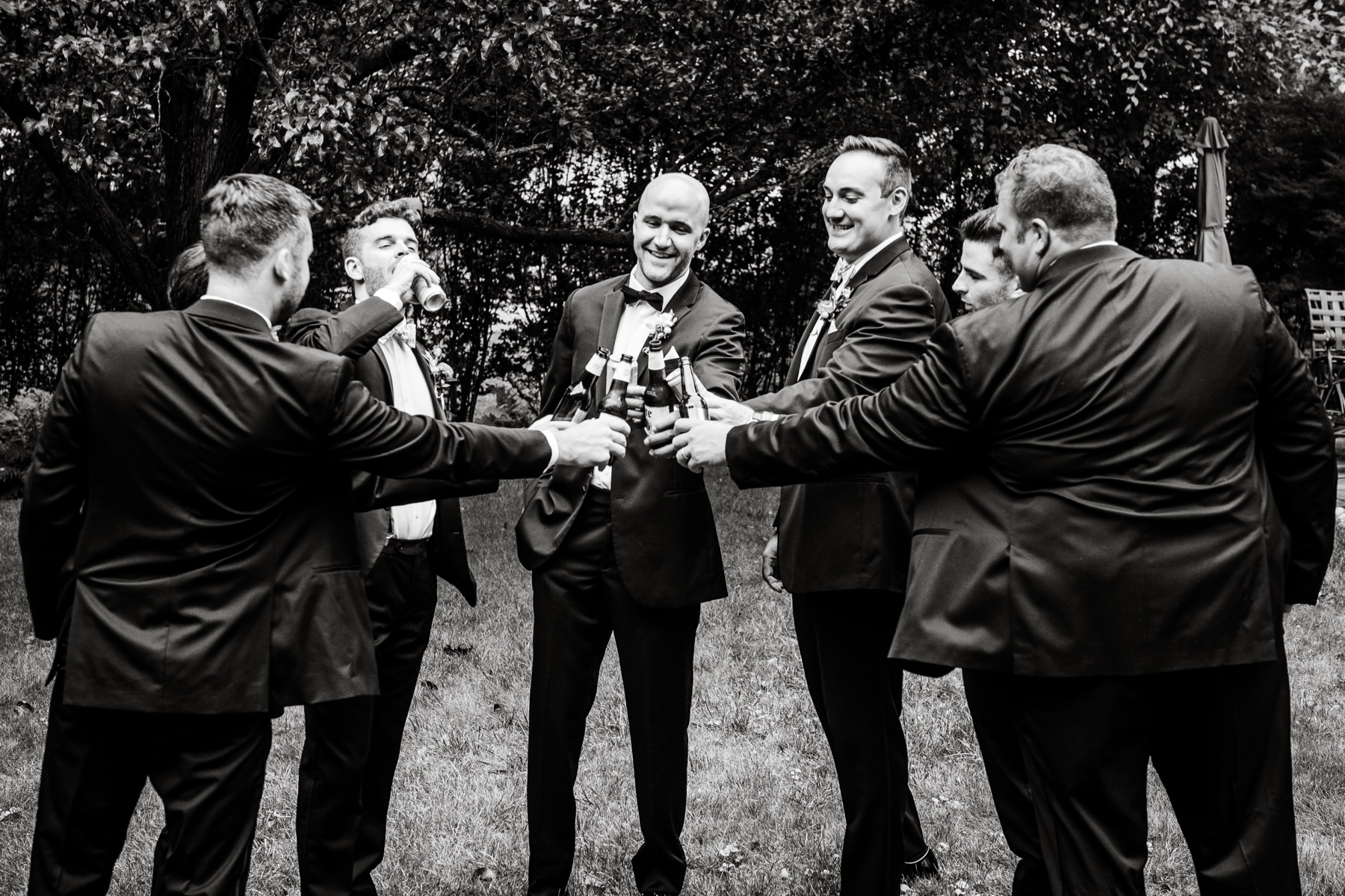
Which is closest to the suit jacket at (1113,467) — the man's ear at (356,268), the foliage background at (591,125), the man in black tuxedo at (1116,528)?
the man in black tuxedo at (1116,528)

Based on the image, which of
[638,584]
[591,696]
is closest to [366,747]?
[591,696]

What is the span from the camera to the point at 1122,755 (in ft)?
10.1

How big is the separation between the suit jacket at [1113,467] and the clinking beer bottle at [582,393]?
1.37 m

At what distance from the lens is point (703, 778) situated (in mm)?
5305

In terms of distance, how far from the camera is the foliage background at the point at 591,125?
23.8ft

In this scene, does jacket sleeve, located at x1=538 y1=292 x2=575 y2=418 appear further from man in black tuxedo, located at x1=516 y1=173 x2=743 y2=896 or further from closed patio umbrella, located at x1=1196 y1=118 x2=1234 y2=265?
closed patio umbrella, located at x1=1196 y1=118 x2=1234 y2=265

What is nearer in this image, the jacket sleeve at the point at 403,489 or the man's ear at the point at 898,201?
the jacket sleeve at the point at 403,489

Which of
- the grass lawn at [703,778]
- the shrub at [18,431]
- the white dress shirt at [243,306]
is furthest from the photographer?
the shrub at [18,431]

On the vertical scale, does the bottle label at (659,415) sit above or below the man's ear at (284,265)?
below

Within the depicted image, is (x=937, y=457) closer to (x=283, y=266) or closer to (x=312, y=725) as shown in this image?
(x=283, y=266)

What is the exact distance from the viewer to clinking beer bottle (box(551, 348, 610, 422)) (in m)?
4.25

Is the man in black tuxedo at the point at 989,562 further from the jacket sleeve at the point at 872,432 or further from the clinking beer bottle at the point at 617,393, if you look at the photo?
the clinking beer bottle at the point at 617,393

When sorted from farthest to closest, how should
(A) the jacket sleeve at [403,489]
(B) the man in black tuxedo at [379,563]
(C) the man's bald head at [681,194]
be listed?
(C) the man's bald head at [681,194] < (B) the man in black tuxedo at [379,563] < (A) the jacket sleeve at [403,489]

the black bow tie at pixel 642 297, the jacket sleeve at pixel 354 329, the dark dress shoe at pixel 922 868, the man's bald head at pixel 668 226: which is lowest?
the dark dress shoe at pixel 922 868
